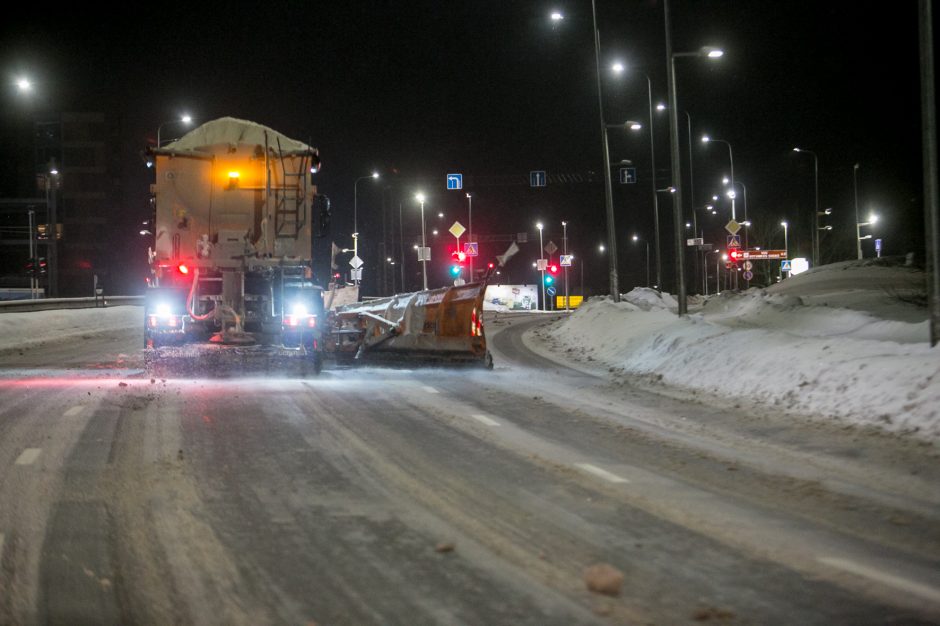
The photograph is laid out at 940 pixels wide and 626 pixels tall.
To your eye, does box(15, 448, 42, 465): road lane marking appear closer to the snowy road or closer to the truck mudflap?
the snowy road

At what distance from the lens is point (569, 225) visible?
114m

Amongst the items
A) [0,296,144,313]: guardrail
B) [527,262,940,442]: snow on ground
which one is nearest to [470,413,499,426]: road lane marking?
[527,262,940,442]: snow on ground

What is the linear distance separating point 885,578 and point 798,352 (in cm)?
966

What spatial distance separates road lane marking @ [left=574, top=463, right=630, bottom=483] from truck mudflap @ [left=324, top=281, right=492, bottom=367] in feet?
33.5

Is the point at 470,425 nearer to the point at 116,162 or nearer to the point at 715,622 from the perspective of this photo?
the point at 715,622

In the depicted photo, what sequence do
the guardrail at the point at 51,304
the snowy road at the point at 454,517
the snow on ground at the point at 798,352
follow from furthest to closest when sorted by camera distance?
the guardrail at the point at 51,304 < the snow on ground at the point at 798,352 < the snowy road at the point at 454,517

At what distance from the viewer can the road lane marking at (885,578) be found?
4.73 meters

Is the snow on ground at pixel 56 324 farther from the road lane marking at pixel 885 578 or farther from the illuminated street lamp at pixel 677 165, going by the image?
the road lane marking at pixel 885 578

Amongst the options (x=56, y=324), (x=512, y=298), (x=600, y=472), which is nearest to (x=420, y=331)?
(x=600, y=472)

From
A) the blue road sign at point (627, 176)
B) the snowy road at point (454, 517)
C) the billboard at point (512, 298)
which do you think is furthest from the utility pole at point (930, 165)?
the billboard at point (512, 298)

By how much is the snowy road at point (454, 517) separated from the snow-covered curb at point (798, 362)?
0.85m

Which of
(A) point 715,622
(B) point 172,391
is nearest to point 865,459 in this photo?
(A) point 715,622

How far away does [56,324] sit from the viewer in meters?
33.8

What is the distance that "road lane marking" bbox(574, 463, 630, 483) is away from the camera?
298 inches
